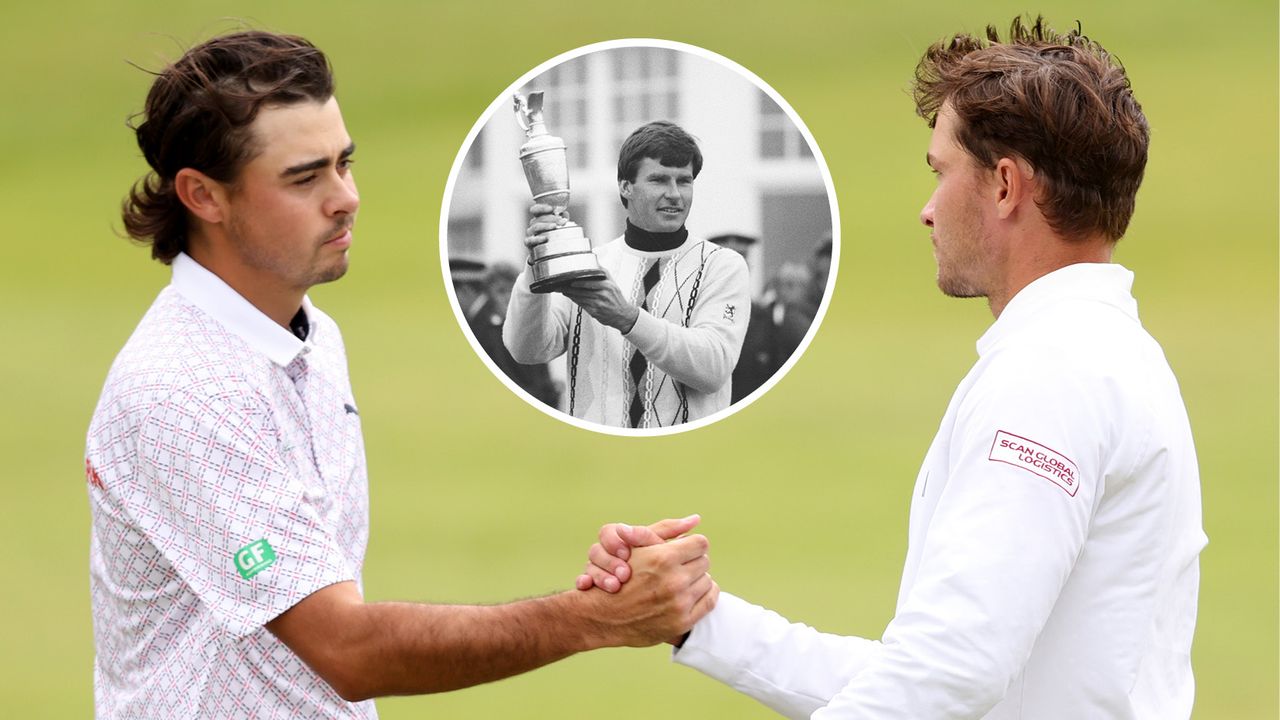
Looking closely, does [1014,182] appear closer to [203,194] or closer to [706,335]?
[706,335]

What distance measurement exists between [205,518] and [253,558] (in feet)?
0.29

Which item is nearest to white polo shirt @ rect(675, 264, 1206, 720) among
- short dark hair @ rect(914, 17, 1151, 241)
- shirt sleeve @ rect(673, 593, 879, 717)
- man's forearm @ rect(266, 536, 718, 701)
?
short dark hair @ rect(914, 17, 1151, 241)

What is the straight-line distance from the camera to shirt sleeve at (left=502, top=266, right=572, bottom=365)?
282cm

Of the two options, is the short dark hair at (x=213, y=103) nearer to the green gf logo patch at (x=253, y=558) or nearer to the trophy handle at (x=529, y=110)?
the trophy handle at (x=529, y=110)

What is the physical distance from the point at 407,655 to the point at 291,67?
0.97m

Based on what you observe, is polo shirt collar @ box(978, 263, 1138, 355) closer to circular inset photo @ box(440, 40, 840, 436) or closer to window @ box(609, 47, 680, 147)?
circular inset photo @ box(440, 40, 840, 436)

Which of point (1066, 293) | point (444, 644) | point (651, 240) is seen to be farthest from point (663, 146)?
point (444, 644)

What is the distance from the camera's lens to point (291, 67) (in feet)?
8.38

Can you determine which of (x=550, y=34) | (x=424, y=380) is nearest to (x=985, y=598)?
(x=424, y=380)

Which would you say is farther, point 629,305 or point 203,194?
point 629,305

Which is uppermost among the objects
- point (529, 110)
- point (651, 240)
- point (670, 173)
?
point (529, 110)

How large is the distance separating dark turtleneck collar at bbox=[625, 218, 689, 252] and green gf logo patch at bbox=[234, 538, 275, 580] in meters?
0.92

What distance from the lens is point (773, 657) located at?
8.39ft

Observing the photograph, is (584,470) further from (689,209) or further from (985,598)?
(985,598)
